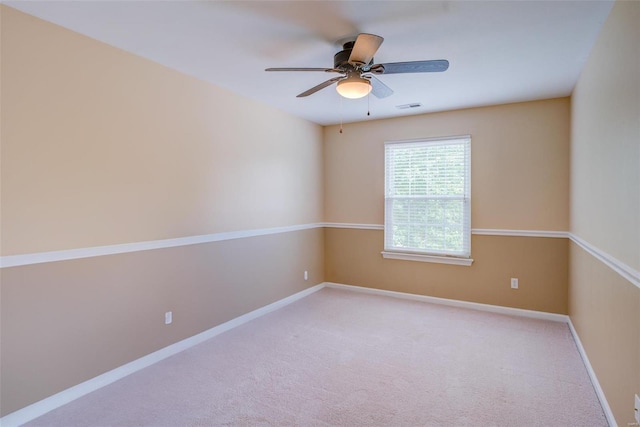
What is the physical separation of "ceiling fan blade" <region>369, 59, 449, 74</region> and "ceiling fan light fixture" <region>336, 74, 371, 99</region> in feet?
0.40

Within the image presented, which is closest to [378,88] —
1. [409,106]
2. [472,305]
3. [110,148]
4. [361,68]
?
[361,68]

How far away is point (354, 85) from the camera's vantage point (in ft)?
8.13

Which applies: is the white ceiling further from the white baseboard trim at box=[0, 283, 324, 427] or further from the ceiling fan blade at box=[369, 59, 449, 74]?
the white baseboard trim at box=[0, 283, 324, 427]

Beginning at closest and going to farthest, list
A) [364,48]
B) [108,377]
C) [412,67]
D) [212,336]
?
[364,48], [412,67], [108,377], [212,336]

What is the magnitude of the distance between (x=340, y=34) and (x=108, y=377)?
304cm

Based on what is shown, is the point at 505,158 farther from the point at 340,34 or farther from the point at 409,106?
the point at 340,34

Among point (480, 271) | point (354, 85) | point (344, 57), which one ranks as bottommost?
point (480, 271)

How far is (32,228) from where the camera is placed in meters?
2.23

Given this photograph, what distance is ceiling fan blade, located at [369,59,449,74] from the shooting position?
7.68ft

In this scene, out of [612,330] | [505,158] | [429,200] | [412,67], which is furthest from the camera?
[429,200]

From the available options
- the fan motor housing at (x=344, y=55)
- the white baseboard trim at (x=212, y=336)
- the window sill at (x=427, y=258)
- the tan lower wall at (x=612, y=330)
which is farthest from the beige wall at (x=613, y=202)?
the fan motor housing at (x=344, y=55)

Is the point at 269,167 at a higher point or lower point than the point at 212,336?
higher

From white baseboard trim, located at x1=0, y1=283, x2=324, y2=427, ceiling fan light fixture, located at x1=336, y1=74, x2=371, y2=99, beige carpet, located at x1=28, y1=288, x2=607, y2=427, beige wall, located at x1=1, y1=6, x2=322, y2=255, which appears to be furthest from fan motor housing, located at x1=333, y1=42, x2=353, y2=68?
white baseboard trim, located at x1=0, y1=283, x2=324, y2=427

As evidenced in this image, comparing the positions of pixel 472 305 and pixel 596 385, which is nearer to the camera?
pixel 596 385
